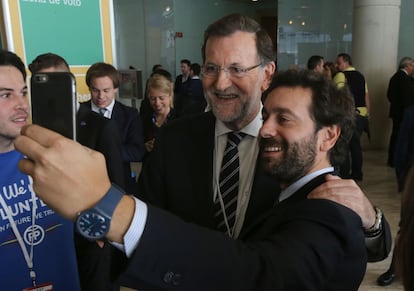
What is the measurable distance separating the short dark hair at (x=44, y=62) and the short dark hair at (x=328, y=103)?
1.82m

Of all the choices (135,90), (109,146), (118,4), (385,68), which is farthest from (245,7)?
(109,146)

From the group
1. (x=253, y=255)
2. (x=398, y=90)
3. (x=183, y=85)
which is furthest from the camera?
(x=183, y=85)

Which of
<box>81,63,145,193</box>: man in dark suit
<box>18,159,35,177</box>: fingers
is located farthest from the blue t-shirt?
<box>81,63,145,193</box>: man in dark suit

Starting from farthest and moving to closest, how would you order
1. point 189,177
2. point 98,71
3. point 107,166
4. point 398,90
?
1. point 398,90
2. point 98,71
3. point 107,166
4. point 189,177

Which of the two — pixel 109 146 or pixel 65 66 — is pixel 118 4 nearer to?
pixel 65 66

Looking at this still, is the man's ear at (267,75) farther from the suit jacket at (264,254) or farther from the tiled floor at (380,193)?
the tiled floor at (380,193)

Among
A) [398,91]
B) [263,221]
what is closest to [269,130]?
[263,221]

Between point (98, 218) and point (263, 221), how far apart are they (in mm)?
625

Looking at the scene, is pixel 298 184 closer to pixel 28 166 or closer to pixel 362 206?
pixel 362 206

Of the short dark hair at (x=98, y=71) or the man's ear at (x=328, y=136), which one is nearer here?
the man's ear at (x=328, y=136)

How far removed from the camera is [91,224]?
649 mm

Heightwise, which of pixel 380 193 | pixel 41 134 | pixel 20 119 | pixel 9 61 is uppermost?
pixel 9 61

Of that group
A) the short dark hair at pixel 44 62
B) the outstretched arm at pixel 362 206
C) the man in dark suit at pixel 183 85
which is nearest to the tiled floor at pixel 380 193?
the outstretched arm at pixel 362 206

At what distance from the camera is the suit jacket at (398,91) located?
7137 millimetres
